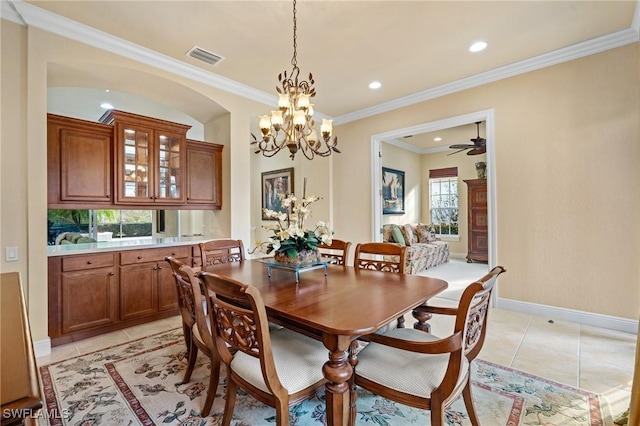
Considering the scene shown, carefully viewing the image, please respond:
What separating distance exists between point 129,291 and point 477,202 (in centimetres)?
668

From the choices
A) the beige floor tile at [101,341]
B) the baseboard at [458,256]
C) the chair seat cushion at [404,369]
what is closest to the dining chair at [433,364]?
the chair seat cushion at [404,369]

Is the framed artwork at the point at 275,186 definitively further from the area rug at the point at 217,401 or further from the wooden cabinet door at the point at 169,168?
the area rug at the point at 217,401

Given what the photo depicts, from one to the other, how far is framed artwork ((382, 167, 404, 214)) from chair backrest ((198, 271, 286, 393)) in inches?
232

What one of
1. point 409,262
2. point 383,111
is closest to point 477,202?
point 409,262

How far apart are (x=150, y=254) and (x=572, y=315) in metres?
4.65

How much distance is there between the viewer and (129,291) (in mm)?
3178

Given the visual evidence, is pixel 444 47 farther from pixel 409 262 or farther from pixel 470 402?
pixel 409 262

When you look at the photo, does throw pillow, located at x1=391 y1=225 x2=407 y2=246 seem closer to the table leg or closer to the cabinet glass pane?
the cabinet glass pane

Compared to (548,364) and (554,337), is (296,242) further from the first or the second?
(554,337)

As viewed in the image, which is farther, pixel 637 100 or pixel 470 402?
pixel 637 100

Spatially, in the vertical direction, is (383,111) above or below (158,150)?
above

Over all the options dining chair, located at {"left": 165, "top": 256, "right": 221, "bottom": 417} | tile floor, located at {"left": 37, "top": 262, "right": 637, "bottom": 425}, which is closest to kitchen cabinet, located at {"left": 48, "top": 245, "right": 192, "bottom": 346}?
tile floor, located at {"left": 37, "top": 262, "right": 637, "bottom": 425}

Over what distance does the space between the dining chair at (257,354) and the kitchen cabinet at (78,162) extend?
2.44m

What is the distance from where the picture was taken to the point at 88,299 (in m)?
2.92
